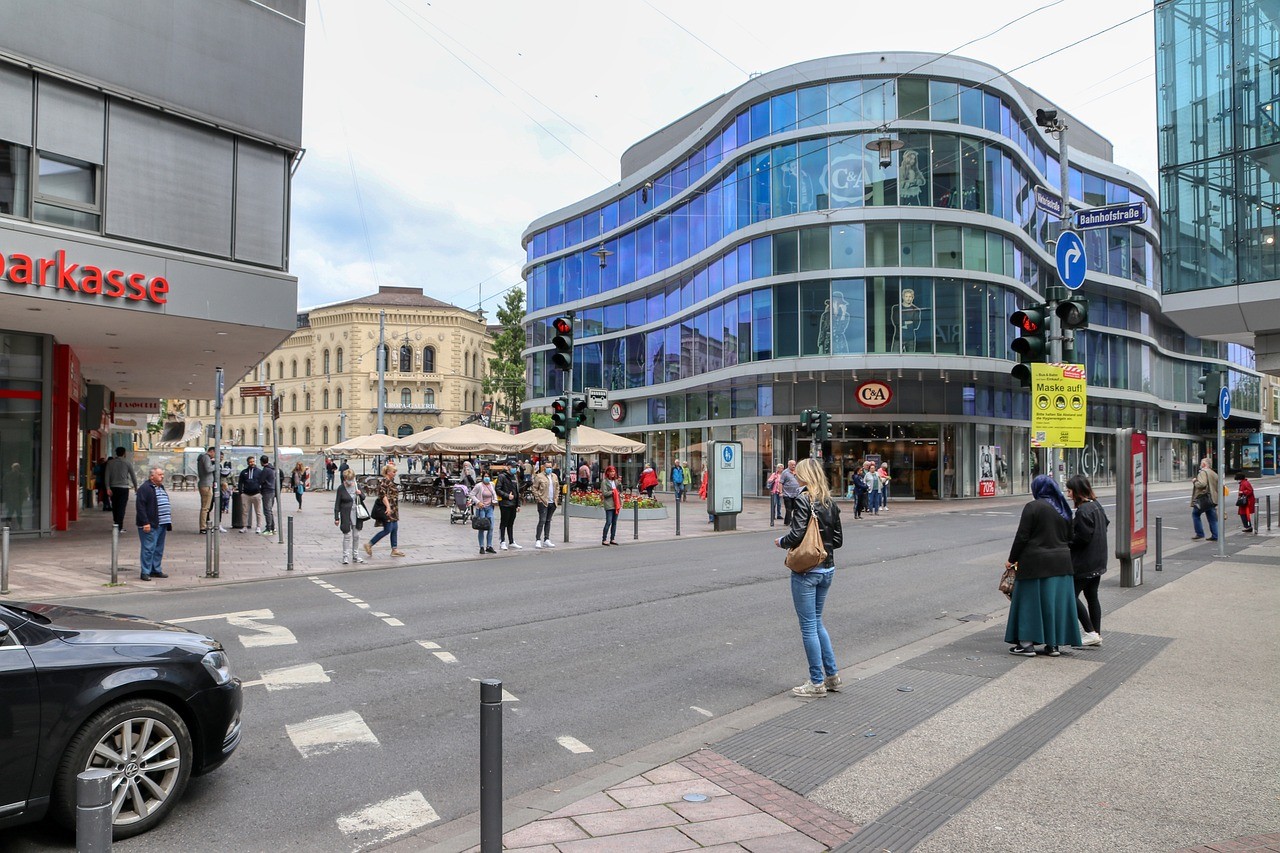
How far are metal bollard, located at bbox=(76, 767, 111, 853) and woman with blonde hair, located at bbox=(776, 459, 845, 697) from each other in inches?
189

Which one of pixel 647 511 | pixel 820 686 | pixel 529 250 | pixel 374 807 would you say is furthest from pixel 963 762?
pixel 529 250

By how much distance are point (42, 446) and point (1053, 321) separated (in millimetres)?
19539

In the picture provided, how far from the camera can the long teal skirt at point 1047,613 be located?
8.03 metres

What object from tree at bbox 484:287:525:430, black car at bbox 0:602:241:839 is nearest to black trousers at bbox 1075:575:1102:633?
black car at bbox 0:602:241:839

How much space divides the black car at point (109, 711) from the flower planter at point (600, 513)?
22.9 m

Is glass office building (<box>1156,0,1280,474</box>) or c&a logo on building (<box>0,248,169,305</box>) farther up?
glass office building (<box>1156,0,1280,474</box>)

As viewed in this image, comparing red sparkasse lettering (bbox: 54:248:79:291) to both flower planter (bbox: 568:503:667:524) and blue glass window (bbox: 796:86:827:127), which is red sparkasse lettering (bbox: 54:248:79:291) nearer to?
flower planter (bbox: 568:503:667:524)

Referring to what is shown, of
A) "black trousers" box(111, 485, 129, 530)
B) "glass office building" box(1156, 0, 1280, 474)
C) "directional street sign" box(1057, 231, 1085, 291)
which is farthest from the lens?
"glass office building" box(1156, 0, 1280, 474)

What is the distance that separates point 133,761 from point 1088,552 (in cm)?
797

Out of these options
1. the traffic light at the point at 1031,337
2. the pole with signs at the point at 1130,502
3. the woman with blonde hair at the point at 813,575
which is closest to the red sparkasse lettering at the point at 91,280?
the woman with blonde hair at the point at 813,575

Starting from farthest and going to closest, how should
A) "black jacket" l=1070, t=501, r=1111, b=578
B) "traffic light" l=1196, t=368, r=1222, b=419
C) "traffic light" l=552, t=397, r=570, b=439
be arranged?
"traffic light" l=552, t=397, r=570, b=439 → "traffic light" l=1196, t=368, r=1222, b=419 → "black jacket" l=1070, t=501, r=1111, b=578

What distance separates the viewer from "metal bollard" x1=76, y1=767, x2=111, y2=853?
2.59 meters

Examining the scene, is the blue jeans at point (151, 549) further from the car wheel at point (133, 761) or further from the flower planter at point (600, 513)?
the flower planter at point (600, 513)

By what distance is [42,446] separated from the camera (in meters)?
18.6
